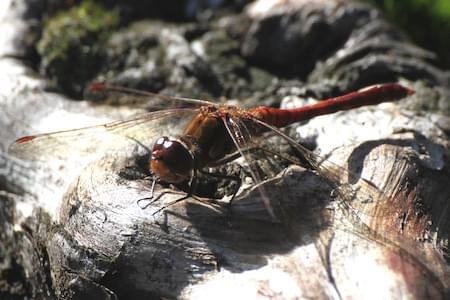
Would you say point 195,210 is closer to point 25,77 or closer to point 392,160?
point 392,160

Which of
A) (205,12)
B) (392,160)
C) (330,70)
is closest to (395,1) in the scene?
(330,70)

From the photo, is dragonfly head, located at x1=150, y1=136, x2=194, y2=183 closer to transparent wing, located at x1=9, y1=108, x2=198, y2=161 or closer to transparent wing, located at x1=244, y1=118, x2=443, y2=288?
transparent wing, located at x1=9, y1=108, x2=198, y2=161

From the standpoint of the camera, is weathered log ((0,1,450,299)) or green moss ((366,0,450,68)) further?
green moss ((366,0,450,68))

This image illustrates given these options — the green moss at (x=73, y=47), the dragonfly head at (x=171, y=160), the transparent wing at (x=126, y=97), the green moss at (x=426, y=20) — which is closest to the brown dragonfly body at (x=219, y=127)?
the dragonfly head at (x=171, y=160)

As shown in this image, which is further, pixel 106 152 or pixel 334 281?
pixel 106 152

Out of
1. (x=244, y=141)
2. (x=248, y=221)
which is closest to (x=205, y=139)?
(x=244, y=141)

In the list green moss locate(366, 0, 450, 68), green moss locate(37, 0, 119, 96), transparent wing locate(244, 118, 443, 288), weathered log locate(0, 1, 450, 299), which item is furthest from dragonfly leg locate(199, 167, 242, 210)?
green moss locate(366, 0, 450, 68)
